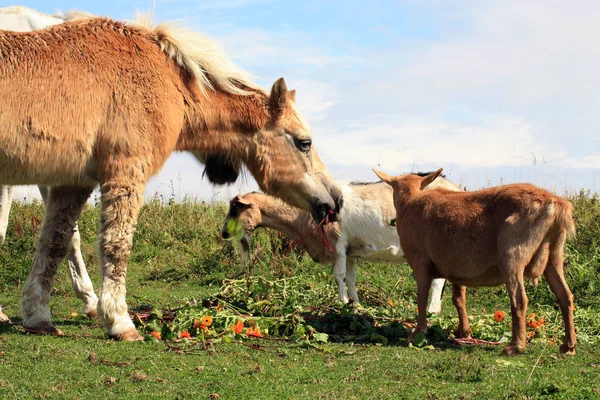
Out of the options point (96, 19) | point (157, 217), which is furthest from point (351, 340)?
point (157, 217)

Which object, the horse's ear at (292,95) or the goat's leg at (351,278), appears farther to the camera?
the goat's leg at (351,278)

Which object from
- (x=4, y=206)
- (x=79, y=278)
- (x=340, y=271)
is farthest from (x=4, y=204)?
(x=340, y=271)

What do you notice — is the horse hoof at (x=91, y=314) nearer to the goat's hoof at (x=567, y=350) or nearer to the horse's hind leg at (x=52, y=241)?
the horse's hind leg at (x=52, y=241)

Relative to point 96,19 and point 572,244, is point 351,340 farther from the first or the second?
point 572,244

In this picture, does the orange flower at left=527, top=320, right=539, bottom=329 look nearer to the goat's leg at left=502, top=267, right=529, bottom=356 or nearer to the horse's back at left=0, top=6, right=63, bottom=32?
the goat's leg at left=502, top=267, right=529, bottom=356

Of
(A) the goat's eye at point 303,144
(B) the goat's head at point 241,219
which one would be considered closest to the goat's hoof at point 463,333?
(A) the goat's eye at point 303,144

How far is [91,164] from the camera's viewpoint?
611cm

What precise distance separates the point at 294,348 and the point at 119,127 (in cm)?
242

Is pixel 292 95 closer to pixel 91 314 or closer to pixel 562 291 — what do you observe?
pixel 562 291

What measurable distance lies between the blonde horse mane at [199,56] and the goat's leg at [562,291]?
10.4 ft

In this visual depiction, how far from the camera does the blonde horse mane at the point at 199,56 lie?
6535 mm

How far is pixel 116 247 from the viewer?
612 centimetres

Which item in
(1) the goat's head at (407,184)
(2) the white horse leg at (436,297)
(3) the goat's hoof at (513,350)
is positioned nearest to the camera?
(3) the goat's hoof at (513,350)

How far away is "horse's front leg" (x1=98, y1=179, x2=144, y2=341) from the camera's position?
606 centimetres
